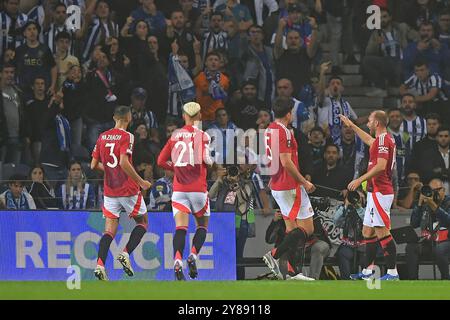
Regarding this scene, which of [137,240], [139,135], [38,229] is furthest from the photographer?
[139,135]

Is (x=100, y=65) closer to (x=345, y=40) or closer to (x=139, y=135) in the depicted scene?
(x=139, y=135)

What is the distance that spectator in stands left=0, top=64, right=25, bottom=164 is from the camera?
69.0 ft

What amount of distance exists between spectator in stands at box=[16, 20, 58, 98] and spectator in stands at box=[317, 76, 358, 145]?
4.43 m

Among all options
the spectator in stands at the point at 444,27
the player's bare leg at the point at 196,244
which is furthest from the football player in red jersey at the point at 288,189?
the spectator in stands at the point at 444,27

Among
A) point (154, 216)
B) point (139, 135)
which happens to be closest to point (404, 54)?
point (139, 135)

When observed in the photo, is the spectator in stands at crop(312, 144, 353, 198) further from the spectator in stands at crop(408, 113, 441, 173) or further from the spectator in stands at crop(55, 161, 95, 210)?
the spectator in stands at crop(55, 161, 95, 210)

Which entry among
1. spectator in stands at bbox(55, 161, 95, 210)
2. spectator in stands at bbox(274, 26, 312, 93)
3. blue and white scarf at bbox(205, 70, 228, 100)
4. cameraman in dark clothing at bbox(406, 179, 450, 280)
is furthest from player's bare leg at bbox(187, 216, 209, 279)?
spectator in stands at bbox(274, 26, 312, 93)

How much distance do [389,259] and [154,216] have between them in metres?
3.58

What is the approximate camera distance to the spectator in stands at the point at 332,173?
61.7 feet

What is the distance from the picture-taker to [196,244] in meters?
15.3

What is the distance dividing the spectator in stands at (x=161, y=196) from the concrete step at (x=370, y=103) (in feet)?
18.8

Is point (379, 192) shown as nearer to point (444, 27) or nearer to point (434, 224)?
point (434, 224)

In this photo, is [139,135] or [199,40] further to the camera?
[199,40]
